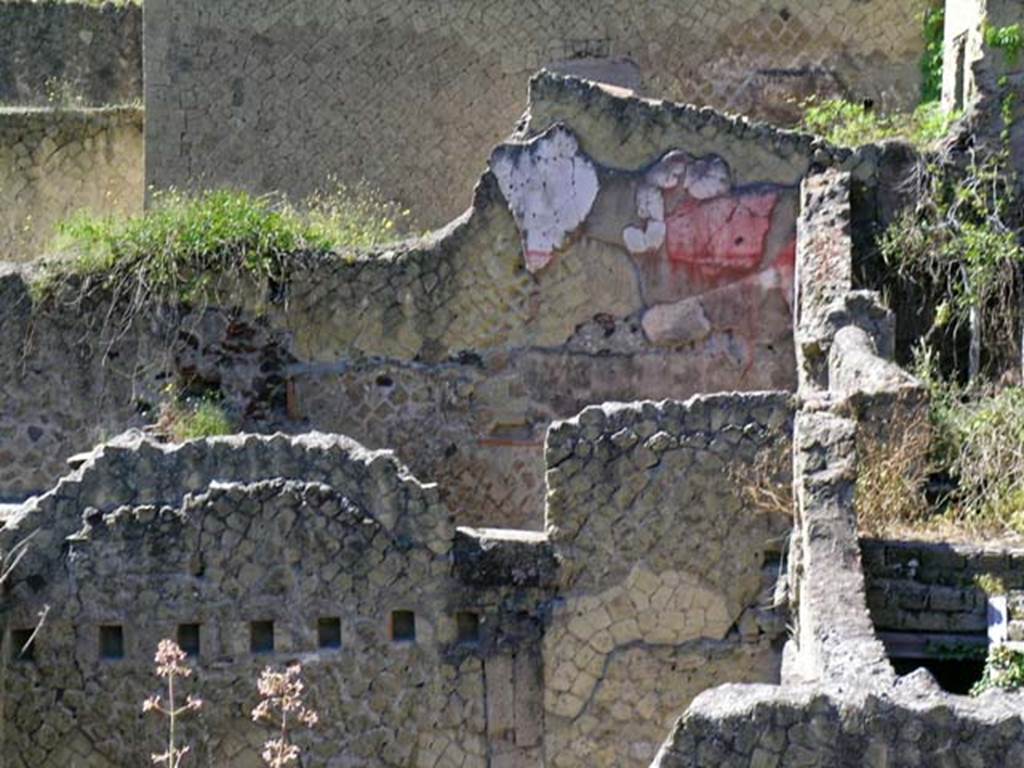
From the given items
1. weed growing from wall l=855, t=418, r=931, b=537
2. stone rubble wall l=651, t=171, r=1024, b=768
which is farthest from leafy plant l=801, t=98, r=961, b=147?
weed growing from wall l=855, t=418, r=931, b=537

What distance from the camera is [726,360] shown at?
15.1 meters

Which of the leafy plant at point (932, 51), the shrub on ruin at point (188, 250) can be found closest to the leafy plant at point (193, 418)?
the shrub on ruin at point (188, 250)

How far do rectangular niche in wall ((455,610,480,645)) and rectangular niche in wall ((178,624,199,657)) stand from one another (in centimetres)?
118

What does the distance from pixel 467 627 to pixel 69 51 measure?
1085 cm

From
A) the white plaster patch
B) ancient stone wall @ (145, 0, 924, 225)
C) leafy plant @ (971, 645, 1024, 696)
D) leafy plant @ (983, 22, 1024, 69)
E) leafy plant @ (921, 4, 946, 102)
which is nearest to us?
leafy plant @ (971, 645, 1024, 696)

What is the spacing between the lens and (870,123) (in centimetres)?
1577

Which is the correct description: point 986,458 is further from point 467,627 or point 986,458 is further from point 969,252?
point 969,252

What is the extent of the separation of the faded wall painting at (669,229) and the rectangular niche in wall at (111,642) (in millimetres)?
4287

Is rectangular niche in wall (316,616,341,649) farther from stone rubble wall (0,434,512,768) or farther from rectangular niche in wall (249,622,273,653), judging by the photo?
rectangular niche in wall (249,622,273,653)

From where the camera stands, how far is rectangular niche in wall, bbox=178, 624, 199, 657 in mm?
11820

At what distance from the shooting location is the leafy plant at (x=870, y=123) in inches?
603

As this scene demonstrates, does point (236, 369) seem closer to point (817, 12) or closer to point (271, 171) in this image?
point (271, 171)

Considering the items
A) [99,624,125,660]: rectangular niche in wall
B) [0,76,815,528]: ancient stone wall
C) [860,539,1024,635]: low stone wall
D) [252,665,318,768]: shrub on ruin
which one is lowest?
[252,665,318,768]: shrub on ruin

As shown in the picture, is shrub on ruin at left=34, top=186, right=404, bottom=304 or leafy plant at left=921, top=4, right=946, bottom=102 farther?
leafy plant at left=921, top=4, right=946, bottom=102
